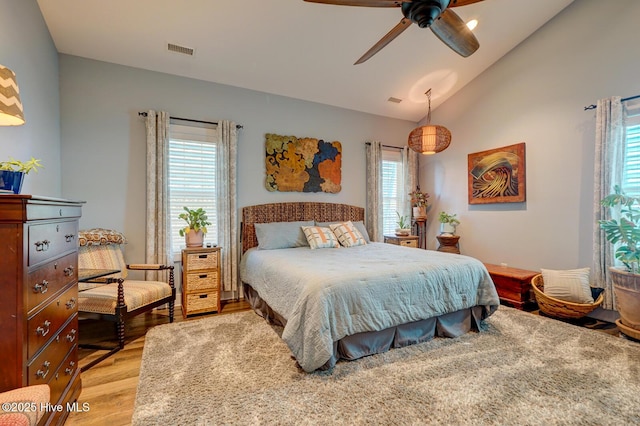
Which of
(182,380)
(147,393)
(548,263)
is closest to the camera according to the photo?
(147,393)

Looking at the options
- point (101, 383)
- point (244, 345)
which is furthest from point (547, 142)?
point (101, 383)

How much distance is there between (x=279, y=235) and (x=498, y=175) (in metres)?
3.35

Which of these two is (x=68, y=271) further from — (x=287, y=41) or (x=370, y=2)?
(x=287, y=41)

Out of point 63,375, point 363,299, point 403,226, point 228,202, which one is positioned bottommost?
point 63,375

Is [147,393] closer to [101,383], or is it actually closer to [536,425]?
[101,383]

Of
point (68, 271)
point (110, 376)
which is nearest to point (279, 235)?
point (110, 376)

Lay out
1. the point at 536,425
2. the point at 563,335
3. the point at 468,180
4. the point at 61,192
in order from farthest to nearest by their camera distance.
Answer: the point at 468,180 → the point at 61,192 → the point at 563,335 → the point at 536,425

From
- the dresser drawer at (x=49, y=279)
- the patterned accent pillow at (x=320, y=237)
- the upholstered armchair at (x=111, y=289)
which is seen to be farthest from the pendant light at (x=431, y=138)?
the dresser drawer at (x=49, y=279)

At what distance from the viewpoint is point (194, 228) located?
347 cm

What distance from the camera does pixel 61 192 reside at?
319 cm

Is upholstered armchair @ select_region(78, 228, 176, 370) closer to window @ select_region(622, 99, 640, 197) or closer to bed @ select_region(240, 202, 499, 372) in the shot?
bed @ select_region(240, 202, 499, 372)

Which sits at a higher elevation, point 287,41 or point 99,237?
point 287,41

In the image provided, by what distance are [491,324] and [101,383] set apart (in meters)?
3.48

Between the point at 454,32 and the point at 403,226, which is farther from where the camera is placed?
the point at 403,226
